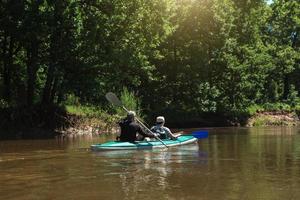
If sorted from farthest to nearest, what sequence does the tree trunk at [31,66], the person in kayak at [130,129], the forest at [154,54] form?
the tree trunk at [31,66], the forest at [154,54], the person in kayak at [130,129]

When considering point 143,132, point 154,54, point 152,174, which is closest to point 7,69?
point 154,54

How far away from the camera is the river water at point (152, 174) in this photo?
9.36m

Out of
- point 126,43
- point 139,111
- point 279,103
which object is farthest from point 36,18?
point 279,103

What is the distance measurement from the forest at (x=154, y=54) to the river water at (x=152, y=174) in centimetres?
1116

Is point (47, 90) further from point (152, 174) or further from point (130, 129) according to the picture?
point (152, 174)

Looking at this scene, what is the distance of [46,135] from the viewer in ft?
87.6

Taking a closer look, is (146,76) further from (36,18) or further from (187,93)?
(36,18)

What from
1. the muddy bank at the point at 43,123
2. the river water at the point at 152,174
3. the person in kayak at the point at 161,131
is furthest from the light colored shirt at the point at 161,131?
the muddy bank at the point at 43,123

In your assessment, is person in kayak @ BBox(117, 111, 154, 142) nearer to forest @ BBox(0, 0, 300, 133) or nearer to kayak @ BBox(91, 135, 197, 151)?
kayak @ BBox(91, 135, 197, 151)

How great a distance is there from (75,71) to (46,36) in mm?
2512

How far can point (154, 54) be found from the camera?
34656mm

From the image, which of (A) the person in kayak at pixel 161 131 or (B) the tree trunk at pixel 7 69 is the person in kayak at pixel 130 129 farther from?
(B) the tree trunk at pixel 7 69

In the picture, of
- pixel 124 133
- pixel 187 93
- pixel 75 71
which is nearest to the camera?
pixel 124 133

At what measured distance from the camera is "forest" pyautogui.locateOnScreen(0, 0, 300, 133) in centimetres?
2775
